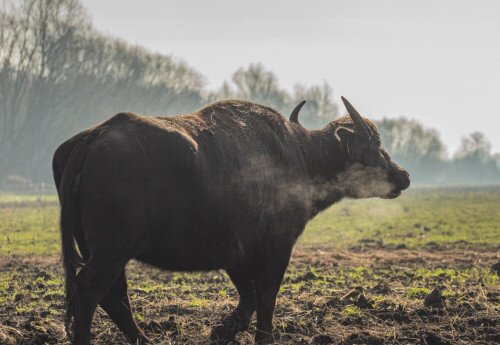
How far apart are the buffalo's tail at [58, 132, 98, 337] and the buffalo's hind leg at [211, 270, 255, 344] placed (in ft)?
6.11

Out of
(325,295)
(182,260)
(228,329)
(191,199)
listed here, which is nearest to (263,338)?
(228,329)

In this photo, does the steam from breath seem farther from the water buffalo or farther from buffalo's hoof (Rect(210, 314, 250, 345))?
buffalo's hoof (Rect(210, 314, 250, 345))

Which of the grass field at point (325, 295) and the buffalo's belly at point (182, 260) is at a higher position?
the buffalo's belly at point (182, 260)

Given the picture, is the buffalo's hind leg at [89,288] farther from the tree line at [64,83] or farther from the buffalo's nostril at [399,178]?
the tree line at [64,83]

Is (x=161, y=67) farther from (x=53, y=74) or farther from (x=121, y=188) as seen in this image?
(x=121, y=188)

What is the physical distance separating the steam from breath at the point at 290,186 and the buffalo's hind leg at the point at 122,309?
165 cm

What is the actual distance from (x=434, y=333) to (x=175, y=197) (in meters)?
3.34

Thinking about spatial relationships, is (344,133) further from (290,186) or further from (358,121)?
(290,186)

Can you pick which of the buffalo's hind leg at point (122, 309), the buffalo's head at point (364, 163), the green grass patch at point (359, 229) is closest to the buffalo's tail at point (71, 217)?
the buffalo's hind leg at point (122, 309)

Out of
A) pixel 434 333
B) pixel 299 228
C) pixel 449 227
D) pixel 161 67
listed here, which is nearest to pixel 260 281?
pixel 299 228

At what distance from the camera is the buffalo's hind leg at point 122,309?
707 centimetres

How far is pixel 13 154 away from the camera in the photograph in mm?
55188

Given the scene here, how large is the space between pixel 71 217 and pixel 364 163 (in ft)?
15.3

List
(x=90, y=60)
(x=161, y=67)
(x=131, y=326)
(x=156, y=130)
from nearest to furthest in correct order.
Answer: (x=156, y=130) → (x=131, y=326) → (x=90, y=60) → (x=161, y=67)
